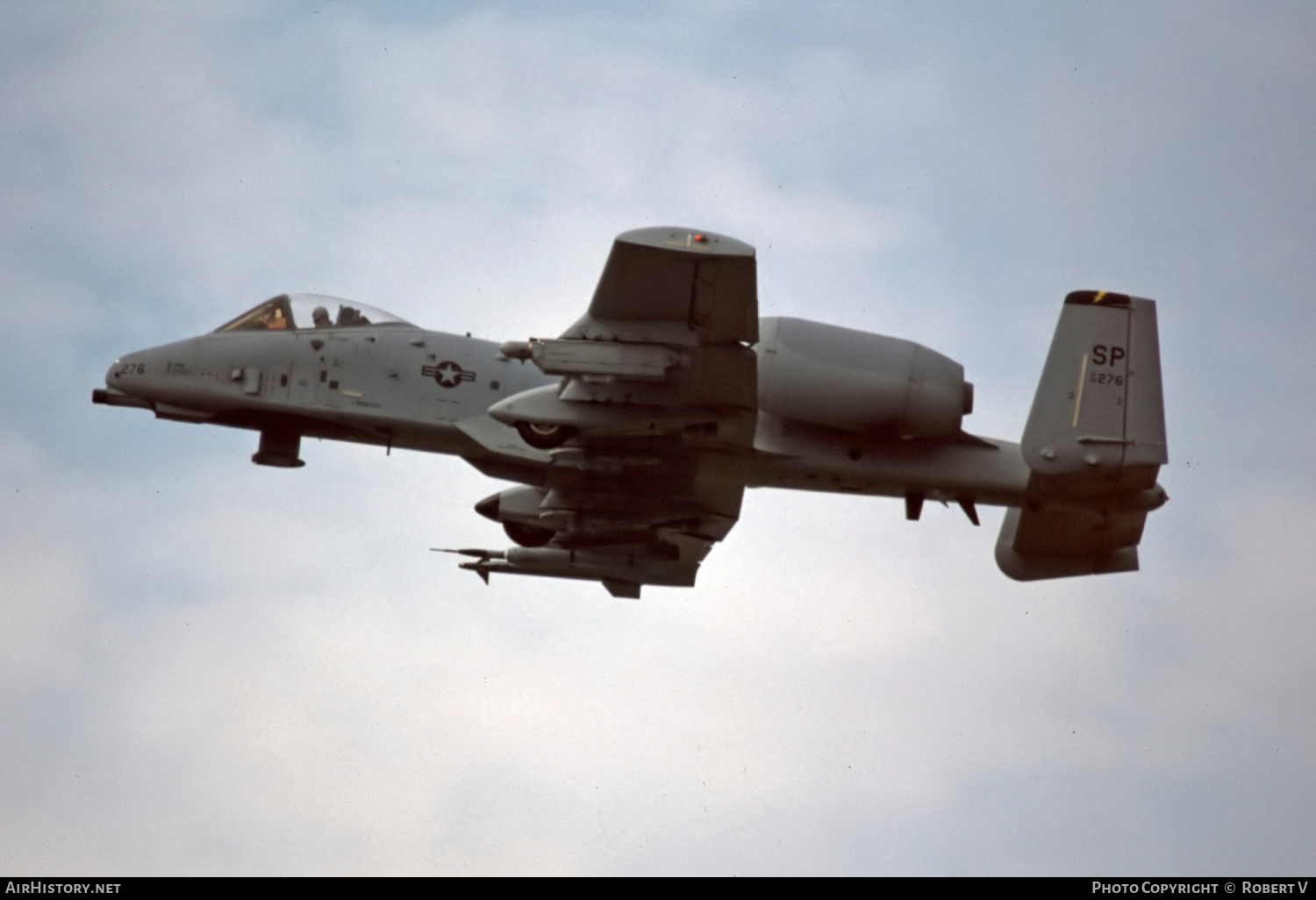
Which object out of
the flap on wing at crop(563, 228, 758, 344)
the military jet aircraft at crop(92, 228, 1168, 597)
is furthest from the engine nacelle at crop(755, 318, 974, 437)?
the flap on wing at crop(563, 228, 758, 344)

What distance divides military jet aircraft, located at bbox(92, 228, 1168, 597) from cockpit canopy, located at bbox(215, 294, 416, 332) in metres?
0.03

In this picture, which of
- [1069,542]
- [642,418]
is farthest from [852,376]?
[1069,542]

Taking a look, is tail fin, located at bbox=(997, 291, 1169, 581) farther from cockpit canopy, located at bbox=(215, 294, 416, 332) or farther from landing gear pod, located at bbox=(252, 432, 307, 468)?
landing gear pod, located at bbox=(252, 432, 307, 468)

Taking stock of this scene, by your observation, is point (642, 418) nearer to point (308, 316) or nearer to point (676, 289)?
point (676, 289)

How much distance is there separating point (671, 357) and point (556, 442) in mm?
3562

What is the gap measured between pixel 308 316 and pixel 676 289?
6995mm

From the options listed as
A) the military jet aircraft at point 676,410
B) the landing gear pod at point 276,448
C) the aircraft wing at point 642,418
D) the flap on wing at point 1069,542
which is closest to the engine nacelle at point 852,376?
the military jet aircraft at point 676,410

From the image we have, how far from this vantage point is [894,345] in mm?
20438

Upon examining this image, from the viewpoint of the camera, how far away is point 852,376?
66.7 ft

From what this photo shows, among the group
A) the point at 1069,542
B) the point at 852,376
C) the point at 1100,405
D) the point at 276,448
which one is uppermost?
the point at 852,376

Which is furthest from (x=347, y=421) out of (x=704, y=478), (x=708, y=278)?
(x=708, y=278)

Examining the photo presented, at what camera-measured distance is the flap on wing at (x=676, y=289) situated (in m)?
18.4

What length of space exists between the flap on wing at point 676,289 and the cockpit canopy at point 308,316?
5.17 meters
